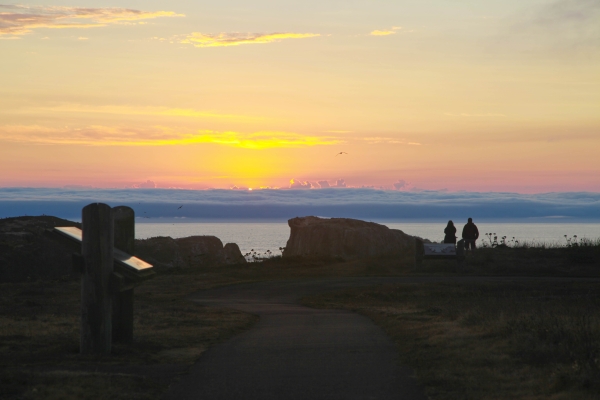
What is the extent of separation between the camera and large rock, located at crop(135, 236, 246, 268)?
114ft

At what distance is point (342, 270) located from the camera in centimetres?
2772

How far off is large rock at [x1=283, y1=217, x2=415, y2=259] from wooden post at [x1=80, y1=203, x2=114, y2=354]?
27.3 meters

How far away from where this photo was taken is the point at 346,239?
37.3m

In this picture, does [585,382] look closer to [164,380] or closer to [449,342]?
[449,342]

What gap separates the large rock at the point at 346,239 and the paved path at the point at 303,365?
22.1 m

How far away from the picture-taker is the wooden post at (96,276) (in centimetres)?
884

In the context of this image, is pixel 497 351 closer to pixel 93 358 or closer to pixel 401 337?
pixel 401 337

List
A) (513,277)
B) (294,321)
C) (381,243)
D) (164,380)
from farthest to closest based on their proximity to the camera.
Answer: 1. (381,243)
2. (513,277)
3. (294,321)
4. (164,380)

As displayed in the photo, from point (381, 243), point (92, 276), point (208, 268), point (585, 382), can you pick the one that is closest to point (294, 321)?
point (92, 276)

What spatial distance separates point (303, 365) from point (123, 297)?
323 cm

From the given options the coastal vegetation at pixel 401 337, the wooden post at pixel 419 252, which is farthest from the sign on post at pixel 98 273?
the wooden post at pixel 419 252

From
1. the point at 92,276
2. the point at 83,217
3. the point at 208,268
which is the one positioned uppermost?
the point at 83,217

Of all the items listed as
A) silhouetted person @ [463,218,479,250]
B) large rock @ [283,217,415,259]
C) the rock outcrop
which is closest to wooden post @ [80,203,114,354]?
the rock outcrop

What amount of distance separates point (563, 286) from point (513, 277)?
2925mm
